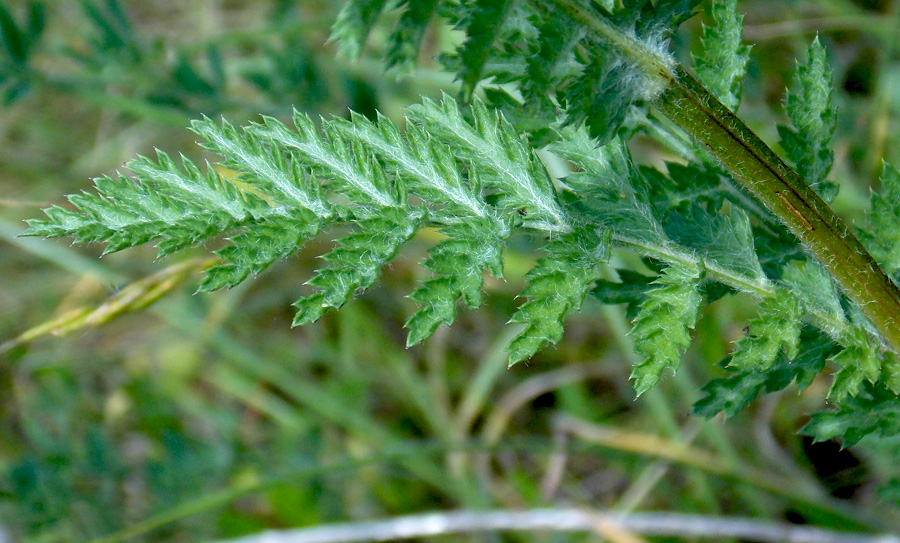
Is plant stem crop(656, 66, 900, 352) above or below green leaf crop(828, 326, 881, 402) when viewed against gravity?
above

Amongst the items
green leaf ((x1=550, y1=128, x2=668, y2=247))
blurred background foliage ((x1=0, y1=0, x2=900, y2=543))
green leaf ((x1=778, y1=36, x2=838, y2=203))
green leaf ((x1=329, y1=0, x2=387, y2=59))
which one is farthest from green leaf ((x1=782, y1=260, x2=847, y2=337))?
blurred background foliage ((x1=0, y1=0, x2=900, y2=543))

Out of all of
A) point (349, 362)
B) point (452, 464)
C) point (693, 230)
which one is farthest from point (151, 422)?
point (693, 230)

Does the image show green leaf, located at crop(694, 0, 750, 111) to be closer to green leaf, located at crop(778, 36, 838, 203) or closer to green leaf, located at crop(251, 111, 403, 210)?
green leaf, located at crop(778, 36, 838, 203)

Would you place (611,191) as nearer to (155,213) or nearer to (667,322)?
(667,322)

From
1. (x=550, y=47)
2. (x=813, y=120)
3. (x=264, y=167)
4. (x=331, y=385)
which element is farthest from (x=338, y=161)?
(x=331, y=385)

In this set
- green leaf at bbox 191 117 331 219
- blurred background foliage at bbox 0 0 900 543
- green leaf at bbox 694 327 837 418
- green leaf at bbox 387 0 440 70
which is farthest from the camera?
blurred background foliage at bbox 0 0 900 543

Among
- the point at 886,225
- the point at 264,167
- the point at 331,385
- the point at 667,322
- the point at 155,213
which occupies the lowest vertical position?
the point at 331,385

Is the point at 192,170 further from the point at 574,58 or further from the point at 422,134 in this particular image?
the point at 574,58
